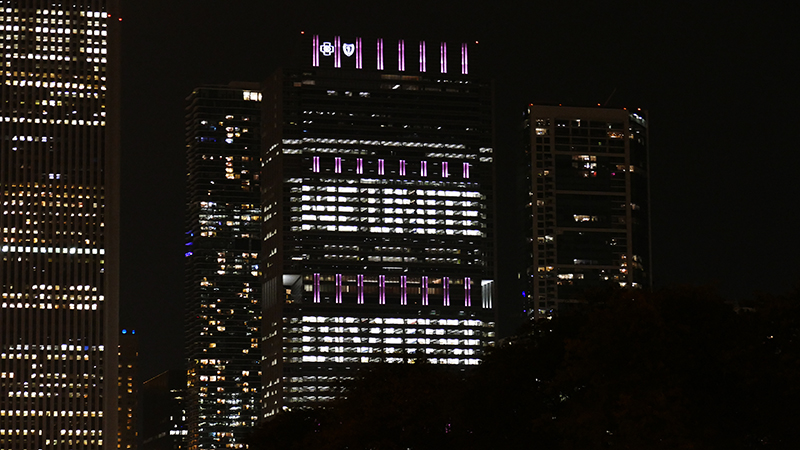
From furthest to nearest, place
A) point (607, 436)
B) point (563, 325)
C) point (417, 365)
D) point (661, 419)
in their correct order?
1. point (417, 365)
2. point (563, 325)
3. point (607, 436)
4. point (661, 419)

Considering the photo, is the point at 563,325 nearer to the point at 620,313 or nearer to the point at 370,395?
the point at 620,313

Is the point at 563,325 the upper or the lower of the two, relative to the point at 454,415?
upper

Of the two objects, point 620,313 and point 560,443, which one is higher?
point 620,313

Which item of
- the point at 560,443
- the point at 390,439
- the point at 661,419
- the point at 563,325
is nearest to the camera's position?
the point at 661,419

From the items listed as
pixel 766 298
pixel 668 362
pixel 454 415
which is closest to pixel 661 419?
pixel 668 362

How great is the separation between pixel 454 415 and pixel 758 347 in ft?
78.8

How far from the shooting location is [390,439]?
93312mm

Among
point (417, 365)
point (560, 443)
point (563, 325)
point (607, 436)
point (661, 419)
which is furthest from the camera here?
point (417, 365)

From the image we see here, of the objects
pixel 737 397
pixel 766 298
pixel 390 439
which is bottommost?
pixel 390 439

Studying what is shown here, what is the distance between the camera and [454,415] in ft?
271

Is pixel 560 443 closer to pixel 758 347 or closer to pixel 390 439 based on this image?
pixel 758 347

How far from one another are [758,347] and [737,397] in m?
2.52

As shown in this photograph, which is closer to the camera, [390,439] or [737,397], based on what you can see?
[737,397]

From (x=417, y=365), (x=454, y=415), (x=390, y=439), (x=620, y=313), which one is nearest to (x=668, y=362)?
(x=620, y=313)
